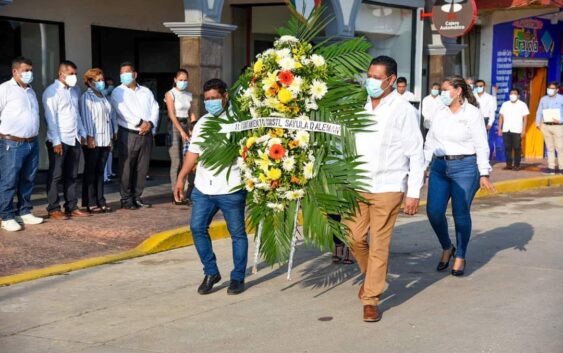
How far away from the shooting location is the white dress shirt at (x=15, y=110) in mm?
9492

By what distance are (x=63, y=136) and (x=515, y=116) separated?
449 inches

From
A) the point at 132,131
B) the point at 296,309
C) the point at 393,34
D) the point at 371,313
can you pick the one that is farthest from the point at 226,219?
the point at 393,34

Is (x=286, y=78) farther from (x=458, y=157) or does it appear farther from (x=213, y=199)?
(x=458, y=157)

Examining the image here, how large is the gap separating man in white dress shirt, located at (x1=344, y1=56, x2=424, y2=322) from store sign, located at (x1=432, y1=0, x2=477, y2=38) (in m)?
10.4

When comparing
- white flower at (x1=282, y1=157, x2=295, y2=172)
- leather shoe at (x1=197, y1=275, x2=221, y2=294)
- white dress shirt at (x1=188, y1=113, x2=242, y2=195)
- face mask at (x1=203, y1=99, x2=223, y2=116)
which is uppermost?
face mask at (x1=203, y1=99, x2=223, y2=116)

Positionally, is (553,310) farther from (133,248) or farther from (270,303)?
(133,248)

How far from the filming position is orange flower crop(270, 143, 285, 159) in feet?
22.4

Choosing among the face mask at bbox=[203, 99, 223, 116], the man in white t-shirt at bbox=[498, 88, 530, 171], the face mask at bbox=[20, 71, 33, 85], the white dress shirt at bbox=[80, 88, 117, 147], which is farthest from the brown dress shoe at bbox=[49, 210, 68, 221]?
the man in white t-shirt at bbox=[498, 88, 530, 171]

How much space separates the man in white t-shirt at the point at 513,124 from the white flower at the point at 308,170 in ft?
42.1

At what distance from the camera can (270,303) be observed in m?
7.12

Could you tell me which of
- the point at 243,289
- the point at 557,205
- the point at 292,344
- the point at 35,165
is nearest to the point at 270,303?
the point at 243,289

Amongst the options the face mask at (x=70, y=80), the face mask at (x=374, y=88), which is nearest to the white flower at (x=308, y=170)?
the face mask at (x=374, y=88)

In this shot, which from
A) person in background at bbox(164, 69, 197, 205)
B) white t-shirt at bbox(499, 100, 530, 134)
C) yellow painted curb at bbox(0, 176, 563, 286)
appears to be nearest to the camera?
yellow painted curb at bbox(0, 176, 563, 286)

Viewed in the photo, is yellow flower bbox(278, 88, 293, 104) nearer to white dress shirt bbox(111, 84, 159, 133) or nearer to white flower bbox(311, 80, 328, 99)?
white flower bbox(311, 80, 328, 99)
